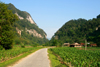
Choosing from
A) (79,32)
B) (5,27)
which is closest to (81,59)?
(5,27)

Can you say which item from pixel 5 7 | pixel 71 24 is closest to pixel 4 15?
pixel 5 7

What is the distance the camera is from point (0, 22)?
31500mm

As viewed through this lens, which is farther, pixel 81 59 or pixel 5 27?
pixel 5 27

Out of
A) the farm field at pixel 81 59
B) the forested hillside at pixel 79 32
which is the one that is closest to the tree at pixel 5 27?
the farm field at pixel 81 59

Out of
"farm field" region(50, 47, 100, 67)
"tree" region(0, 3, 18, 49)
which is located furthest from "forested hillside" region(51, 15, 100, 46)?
"farm field" region(50, 47, 100, 67)

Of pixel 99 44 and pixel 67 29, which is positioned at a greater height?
pixel 67 29

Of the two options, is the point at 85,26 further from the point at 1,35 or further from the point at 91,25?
the point at 1,35

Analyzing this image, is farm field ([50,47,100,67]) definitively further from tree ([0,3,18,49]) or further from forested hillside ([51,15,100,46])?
forested hillside ([51,15,100,46])

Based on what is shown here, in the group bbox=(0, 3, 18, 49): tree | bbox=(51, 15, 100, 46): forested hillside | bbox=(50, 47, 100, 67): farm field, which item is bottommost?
bbox=(50, 47, 100, 67): farm field

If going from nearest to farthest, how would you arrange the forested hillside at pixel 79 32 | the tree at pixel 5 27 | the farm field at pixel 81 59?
the farm field at pixel 81 59, the tree at pixel 5 27, the forested hillside at pixel 79 32

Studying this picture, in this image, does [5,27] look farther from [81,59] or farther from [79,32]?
[79,32]

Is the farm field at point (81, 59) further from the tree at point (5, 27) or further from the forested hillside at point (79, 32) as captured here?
the forested hillside at point (79, 32)

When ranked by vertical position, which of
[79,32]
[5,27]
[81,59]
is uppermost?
[79,32]

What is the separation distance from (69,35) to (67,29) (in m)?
16.3
